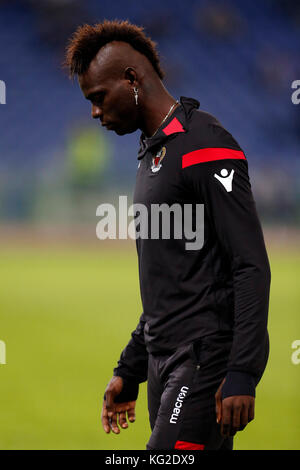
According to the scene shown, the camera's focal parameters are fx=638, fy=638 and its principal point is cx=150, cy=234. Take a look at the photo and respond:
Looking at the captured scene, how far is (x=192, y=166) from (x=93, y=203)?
23696 millimetres

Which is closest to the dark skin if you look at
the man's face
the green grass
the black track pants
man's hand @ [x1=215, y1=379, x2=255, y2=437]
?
the man's face

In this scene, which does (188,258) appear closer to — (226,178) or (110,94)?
(226,178)

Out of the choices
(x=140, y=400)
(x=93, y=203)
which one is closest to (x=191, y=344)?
(x=140, y=400)

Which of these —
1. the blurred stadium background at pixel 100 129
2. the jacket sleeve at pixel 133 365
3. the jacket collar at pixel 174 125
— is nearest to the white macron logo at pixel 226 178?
the jacket collar at pixel 174 125

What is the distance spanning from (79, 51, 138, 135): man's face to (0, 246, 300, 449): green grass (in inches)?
111

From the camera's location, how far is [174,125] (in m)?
1.94

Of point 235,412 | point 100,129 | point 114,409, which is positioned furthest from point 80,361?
point 100,129

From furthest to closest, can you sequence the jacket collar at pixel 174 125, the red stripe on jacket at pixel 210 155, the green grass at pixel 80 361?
the green grass at pixel 80 361
the jacket collar at pixel 174 125
the red stripe on jacket at pixel 210 155

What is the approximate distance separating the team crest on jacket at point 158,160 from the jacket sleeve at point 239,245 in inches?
5.1

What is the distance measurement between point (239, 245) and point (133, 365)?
2.49 ft

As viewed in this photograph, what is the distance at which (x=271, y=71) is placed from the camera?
2527cm

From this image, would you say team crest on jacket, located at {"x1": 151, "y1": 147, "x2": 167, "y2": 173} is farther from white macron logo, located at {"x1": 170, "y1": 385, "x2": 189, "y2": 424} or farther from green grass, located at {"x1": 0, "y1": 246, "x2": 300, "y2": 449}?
green grass, located at {"x1": 0, "y1": 246, "x2": 300, "y2": 449}

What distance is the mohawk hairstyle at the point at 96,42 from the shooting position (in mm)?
2014

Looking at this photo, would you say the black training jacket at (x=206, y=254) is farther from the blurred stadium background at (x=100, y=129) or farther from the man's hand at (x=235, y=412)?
the blurred stadium background at (x=100, y=129)
